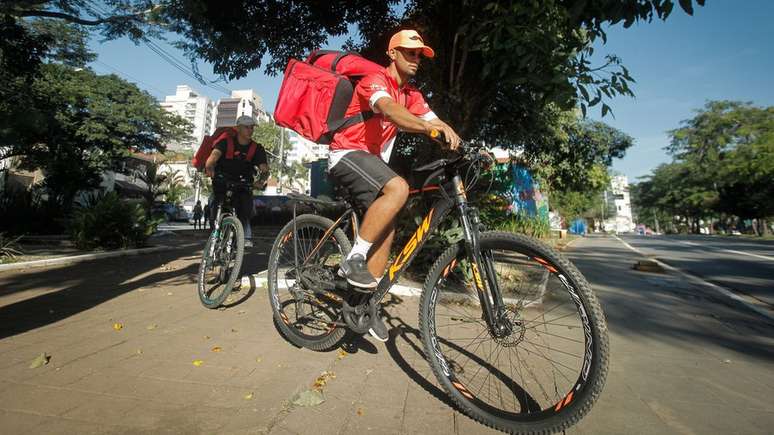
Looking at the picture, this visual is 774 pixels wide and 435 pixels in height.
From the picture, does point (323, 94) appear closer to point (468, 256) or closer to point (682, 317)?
point (468, 256)

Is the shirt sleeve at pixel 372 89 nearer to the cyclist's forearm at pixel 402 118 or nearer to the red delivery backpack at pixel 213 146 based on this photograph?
the cyclist's forearm at pixel 402 118

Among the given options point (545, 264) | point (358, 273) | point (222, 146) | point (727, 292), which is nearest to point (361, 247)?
point (358, 273)

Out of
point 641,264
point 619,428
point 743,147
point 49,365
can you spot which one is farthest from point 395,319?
point 743,147

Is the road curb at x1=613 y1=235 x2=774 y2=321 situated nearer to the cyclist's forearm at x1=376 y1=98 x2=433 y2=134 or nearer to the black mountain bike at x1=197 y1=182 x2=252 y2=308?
the cyclist's forearm at x1=376 y1=98 x2=433 y2=134

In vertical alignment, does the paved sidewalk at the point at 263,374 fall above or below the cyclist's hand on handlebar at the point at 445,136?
below

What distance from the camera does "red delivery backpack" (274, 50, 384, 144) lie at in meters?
2.32

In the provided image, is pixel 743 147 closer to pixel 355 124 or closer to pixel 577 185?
pixel 577 185

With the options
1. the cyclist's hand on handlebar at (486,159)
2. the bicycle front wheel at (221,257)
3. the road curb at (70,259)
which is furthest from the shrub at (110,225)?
the cyclist's hand on handlebar at (486,159)

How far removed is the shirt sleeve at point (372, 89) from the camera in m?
2.17

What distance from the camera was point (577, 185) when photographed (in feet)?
61.6

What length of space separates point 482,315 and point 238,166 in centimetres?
323

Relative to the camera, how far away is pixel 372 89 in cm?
219

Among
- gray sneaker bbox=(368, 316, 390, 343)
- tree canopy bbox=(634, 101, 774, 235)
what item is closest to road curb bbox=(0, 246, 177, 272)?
gray sneaker bbox=(368, 316, 390, 343)

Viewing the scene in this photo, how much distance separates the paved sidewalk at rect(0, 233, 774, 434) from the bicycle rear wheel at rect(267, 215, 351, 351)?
0.47ft
